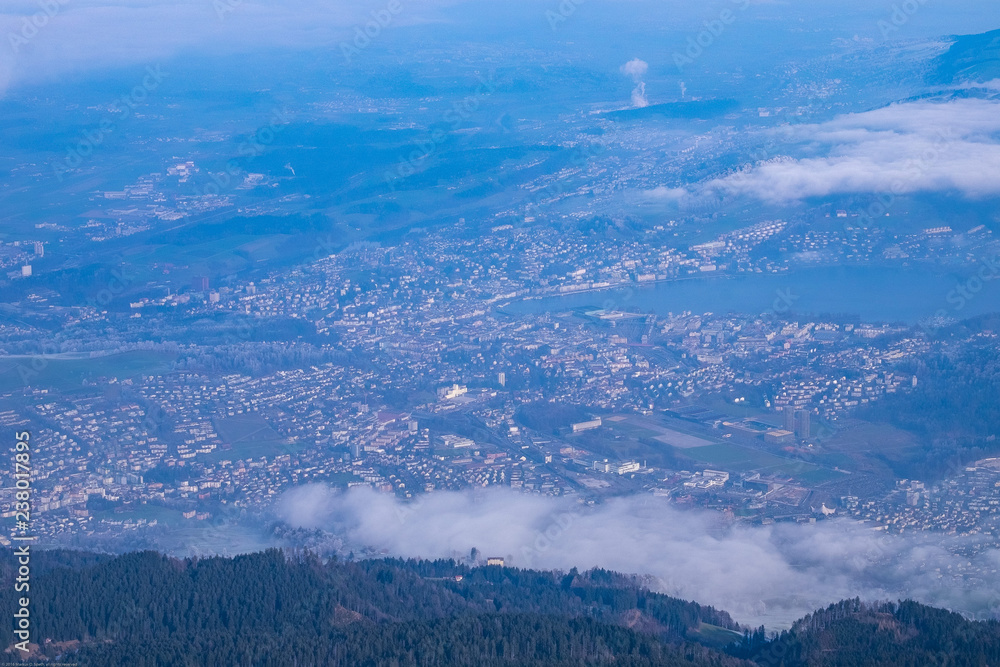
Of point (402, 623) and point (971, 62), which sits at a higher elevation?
point (971, 62)

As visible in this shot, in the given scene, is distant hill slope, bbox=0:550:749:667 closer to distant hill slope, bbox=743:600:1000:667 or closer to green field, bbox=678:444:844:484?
distant hill slope, bbox=743:600:1000:667

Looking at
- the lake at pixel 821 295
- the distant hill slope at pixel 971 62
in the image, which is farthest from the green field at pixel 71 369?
the distant hill slope at pixel 971 62

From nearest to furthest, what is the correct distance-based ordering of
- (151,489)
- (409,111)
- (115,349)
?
(151,489)
(115,349)
(409,111)

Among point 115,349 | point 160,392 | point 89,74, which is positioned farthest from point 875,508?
point 89,74

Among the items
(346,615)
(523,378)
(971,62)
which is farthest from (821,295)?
(971,62)

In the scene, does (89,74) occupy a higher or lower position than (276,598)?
higher

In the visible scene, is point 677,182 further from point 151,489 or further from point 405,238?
point 151,489

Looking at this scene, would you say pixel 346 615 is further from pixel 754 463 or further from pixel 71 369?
pixel 71 369
